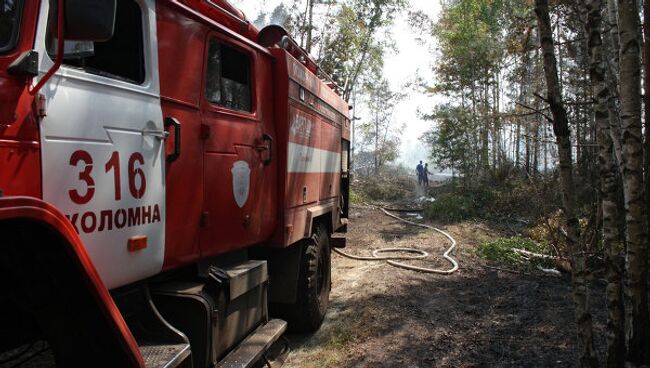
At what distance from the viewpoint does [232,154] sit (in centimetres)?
366

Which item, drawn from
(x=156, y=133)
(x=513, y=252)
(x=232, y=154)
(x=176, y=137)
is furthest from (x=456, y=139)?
(x=156, y=133)

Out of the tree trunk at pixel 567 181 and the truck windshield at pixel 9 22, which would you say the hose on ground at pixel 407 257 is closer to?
the tree trunk at pixel 567 181

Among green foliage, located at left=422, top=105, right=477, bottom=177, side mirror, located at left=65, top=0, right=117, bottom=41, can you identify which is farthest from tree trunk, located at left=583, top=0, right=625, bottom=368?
green foliage, located at left=422, top=105, right=477, bottom=177

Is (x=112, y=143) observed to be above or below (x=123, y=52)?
below

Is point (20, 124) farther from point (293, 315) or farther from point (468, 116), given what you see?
point (468, 116)

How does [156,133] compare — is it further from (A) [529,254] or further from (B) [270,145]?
(A) [529,254]

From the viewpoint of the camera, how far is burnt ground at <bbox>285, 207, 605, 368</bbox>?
15.3 ft

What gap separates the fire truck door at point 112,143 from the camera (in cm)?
211

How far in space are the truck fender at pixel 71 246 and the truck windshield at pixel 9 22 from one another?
70 cm

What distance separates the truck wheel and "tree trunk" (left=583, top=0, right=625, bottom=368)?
2.86 metres

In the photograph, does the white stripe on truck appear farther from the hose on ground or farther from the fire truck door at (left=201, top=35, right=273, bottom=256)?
the hose on ground

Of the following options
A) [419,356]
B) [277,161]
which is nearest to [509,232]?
[419,356]

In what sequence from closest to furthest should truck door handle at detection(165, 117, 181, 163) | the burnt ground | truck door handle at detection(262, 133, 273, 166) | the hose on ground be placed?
truck door handle at detection(165, 117, 181, 163) → truck door handle at detection(262, 133, 273, 166) → the burnt ground → the hose on ground

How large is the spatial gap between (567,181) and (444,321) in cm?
283
